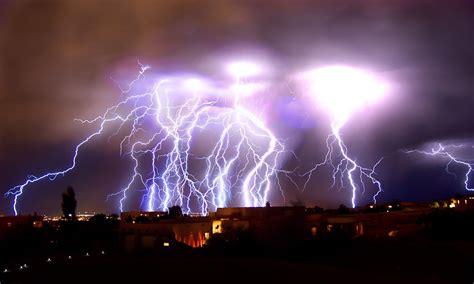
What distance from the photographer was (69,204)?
43406 mm

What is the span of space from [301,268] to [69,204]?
31.7m

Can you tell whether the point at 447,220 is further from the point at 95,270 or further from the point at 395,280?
the point at 95,270

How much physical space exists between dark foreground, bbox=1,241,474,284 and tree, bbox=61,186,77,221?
25.1 m

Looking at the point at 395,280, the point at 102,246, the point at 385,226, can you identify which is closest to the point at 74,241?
the point at 102,246

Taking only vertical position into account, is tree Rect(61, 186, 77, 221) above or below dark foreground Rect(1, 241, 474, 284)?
above

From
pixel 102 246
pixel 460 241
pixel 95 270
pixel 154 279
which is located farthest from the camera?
pixel 102 246

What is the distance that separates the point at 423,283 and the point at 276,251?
11029 mm

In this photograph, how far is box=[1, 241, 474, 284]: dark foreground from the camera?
14367mm

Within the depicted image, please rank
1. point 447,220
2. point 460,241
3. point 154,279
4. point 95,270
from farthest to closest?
point 447,220, point 460,241, point 95,270, point 154,279

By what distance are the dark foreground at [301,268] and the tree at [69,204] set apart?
25077 millimetres

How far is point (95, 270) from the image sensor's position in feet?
55.1

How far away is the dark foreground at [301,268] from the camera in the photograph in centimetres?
1437

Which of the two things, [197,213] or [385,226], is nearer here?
[385,226]

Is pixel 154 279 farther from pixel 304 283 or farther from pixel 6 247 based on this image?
pixel 6 247
